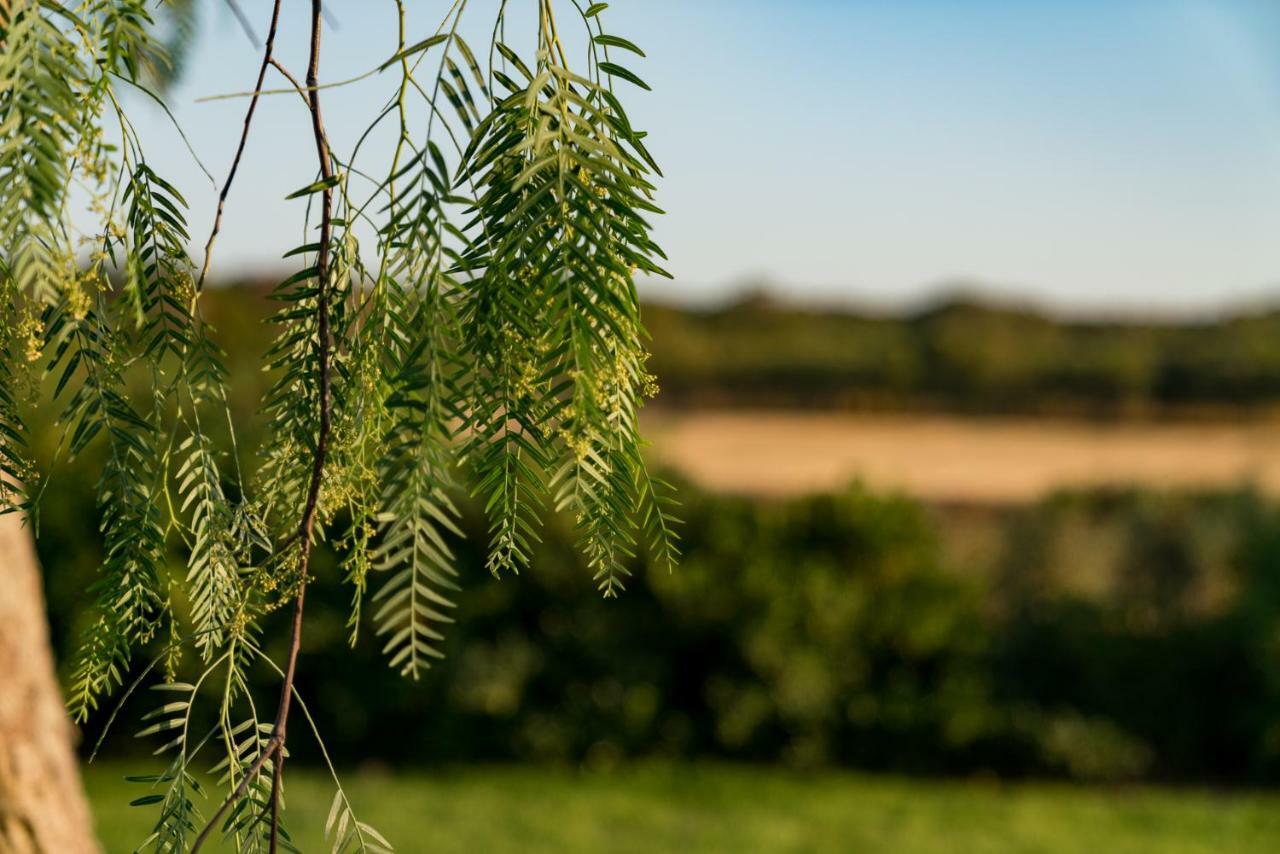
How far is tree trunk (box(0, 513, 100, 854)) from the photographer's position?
117 inches

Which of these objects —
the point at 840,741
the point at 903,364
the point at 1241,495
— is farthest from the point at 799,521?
the point at 903,364

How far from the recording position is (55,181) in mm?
723

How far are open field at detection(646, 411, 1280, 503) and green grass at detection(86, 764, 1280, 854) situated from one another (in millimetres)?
3379

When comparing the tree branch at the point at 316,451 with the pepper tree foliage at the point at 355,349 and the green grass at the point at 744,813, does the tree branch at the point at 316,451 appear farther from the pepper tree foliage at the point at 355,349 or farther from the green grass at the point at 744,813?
the green grass at the point at 744,813

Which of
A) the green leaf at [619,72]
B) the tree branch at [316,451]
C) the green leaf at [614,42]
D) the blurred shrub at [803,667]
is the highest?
the green leaf at [614,42]

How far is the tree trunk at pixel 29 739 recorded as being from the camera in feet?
9.72

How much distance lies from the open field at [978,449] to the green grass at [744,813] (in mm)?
3379

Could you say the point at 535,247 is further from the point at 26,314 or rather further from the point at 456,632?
the point at 456,632

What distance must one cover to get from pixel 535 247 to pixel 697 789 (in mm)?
7941

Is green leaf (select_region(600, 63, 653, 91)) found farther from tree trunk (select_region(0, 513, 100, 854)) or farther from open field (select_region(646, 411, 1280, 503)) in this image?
open field (select_region(646, 411, 1280, 503))

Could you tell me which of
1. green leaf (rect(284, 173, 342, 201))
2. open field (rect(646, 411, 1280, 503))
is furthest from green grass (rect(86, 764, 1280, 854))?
green leaf (rect(284, 173, 342, 201))

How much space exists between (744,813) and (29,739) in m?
5.52

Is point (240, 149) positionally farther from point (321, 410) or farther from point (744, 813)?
point (744, 813)

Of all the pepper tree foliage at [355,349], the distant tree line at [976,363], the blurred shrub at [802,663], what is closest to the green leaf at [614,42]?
the pepper tree foliage at [355,349]
